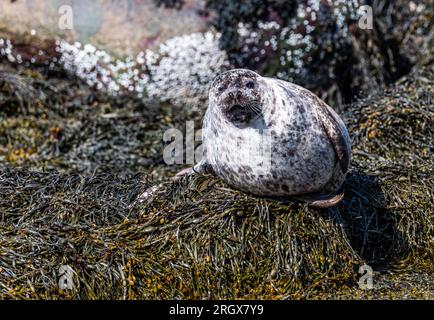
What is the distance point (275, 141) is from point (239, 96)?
36 cm

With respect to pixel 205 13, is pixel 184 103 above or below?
below

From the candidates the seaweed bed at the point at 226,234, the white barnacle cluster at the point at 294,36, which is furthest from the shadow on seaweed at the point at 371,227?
the white barnacle cluster at the point at 294,36

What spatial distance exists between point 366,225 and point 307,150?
0.77m

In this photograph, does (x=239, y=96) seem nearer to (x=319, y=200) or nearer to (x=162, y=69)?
(x=319, y=200)

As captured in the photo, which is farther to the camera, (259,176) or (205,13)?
(205,13)

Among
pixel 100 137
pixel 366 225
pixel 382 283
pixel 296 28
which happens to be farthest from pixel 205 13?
pixel 382 283

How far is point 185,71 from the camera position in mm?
7320

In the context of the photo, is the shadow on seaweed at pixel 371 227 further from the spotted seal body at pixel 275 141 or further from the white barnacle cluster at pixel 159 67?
the white barnacle cluster at pixel 159 67

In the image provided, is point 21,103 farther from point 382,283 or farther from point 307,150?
point 382,283

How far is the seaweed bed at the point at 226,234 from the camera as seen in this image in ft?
13.3

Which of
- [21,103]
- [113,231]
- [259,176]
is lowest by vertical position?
[113,231]

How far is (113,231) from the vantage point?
14.4 ft

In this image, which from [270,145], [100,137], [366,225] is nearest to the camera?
[270,145]

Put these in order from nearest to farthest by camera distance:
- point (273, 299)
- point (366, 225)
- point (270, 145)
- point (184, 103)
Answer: point (273, 299), point (270, 145), point (366, 225), point (184, 103)
